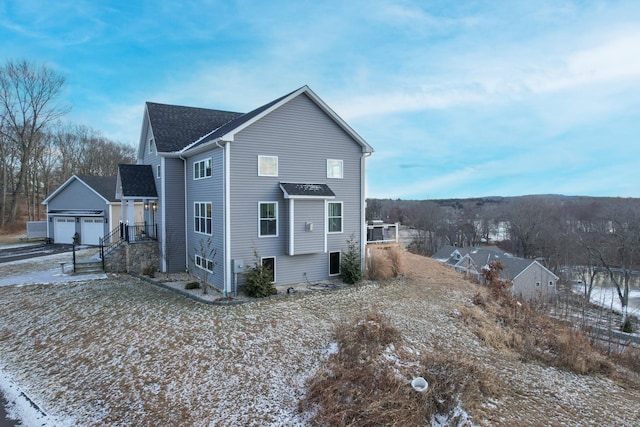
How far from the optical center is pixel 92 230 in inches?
942

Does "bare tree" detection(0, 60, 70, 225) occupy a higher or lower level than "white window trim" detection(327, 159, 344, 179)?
higher

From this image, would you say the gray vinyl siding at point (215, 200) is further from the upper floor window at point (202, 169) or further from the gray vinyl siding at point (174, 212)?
the gray vinyl siding at point (174, 212)

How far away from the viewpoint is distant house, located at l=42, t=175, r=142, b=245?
23109 mm

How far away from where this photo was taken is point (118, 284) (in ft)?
44.3

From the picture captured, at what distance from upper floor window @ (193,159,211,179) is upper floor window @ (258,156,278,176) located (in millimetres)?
2231

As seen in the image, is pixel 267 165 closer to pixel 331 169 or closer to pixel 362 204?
pixel 331 169

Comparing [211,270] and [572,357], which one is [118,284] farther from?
[572,357]

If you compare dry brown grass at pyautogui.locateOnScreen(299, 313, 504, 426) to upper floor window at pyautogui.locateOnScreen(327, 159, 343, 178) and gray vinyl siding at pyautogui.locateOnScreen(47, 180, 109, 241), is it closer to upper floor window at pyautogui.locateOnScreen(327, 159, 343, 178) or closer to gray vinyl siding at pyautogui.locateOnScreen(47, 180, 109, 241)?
upper floor window at pyautogui.locateOnScreen(327, 159, 343, 178)

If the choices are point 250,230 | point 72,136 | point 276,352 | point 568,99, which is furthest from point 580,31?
point 72,136

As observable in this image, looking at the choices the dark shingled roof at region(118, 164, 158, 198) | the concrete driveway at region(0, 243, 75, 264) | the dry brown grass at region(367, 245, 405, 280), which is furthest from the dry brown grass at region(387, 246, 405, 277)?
the concrete driveway at region(0, 243, 75, 264)

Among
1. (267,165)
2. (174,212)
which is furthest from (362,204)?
(174,212)

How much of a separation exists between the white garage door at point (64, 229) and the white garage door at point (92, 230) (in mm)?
1165

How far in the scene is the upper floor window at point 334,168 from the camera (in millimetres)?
14453

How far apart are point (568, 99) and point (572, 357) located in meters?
15.0
